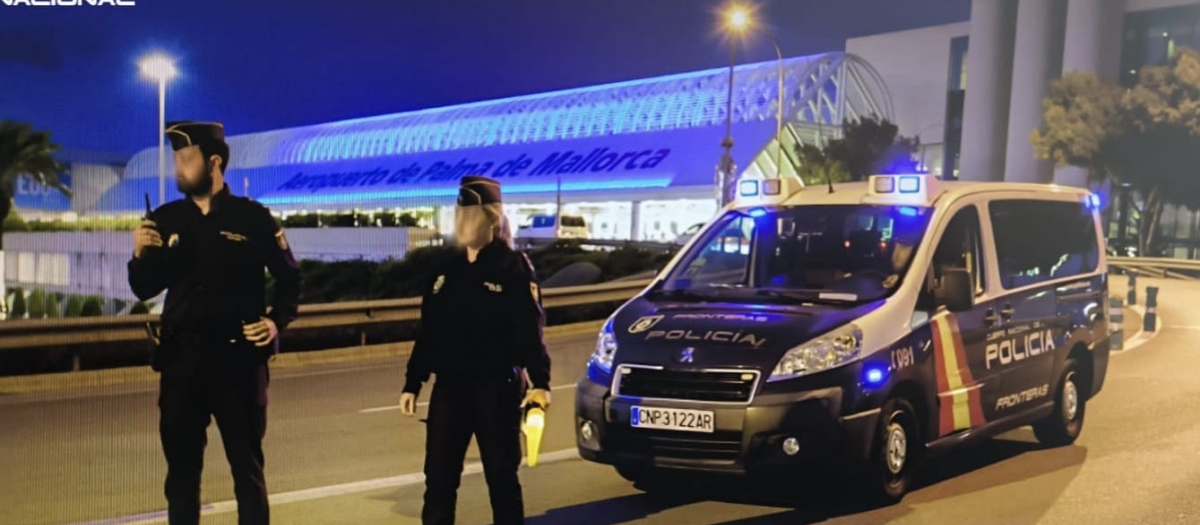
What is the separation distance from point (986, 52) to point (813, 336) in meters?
69.9

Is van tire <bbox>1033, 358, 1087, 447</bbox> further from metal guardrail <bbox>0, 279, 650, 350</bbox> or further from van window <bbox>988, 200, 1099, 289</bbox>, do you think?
metal guardrail <bbox>0, 279, 650, 350</bbox>

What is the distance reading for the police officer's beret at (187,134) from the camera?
175 inches

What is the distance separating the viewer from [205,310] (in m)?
4.41

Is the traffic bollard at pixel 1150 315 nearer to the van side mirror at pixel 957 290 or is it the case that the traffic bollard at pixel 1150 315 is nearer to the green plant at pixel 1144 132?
the van side mirror at pixel 957 290

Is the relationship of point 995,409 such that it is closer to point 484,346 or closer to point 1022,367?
point 1022,367

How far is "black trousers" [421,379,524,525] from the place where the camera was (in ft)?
15.4

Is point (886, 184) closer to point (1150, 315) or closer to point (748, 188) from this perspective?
point (748, 188)

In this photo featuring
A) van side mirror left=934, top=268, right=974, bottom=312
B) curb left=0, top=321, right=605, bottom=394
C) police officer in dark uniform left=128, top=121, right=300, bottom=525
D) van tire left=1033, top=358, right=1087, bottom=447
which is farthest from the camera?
curb left=0, top=321, right=605, bottom=394

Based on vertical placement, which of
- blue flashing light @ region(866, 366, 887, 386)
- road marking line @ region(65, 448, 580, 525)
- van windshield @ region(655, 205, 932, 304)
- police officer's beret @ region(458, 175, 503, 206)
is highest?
police officer's beret @ region(458, 175, 503, 206)

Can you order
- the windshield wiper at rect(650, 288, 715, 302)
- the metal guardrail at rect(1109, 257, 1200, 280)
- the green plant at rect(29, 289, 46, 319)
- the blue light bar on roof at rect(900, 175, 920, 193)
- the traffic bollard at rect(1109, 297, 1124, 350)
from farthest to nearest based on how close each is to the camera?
1. the metal guardrail at rect(1109, 257, 1200, 280)
2. the green plant at rect(29, 289, 46, 319)
3. the traffic bollard at rect(1109, 297, 1124, 350)
4. the blue light bar on roof at rect(900, 175, 920, 193)
5. the windshield wiper at rect(650, 288, 715, 302)

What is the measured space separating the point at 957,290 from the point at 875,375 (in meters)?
0.92

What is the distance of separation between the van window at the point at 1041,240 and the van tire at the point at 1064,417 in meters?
0.76

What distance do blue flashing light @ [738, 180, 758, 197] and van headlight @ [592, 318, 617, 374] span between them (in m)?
1.67

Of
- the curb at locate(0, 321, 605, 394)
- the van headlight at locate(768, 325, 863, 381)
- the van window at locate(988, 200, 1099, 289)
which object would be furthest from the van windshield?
the curb at locate(0, 321, 605, 394)
